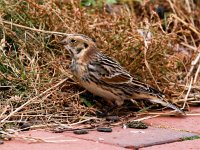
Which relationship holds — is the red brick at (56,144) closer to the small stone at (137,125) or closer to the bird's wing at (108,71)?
the small stone at (137,125)

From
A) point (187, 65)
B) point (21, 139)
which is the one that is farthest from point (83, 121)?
point (187, 65)

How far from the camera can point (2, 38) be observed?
5.86 meters

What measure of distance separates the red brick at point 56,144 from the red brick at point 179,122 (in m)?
0.90

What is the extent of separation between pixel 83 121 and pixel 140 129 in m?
0.43

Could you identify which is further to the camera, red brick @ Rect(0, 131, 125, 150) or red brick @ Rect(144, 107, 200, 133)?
red brick @ Rect(144, 107, 200, 133)

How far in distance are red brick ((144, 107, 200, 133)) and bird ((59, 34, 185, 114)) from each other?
99 millimetres

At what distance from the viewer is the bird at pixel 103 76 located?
5473 millimetres

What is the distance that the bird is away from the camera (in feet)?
18.0

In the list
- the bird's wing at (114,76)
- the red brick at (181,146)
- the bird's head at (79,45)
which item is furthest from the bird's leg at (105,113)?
the red brick at (181,146)

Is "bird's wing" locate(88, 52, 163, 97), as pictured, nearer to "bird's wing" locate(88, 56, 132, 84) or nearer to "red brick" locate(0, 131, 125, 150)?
"bird's wing" locate(88, 56, 132, 84)

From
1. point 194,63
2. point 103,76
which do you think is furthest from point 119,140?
point 194,63

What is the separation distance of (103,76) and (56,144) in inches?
50.5

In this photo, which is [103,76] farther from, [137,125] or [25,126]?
[25,126]

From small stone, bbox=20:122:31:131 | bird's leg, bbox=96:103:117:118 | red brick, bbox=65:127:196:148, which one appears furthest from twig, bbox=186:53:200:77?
small stone, bbox=20:122:31:131
